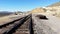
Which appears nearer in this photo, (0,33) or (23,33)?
(0,33)

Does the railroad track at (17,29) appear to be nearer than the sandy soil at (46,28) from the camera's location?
Yes

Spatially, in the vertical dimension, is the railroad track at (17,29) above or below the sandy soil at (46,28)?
above

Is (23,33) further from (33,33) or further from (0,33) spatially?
(0,33)

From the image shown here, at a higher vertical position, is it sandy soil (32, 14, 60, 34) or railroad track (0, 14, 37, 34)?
railroad track (0, 14, 37, 34)

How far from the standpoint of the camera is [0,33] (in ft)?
20.1

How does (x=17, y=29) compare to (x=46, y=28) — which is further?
(x=46, y=28)

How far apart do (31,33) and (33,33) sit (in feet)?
0.24

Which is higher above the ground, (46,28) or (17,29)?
(17,29)

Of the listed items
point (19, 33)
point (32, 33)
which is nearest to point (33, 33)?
point (32, 33)

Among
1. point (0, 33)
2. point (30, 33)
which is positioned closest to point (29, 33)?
point (30, 33)

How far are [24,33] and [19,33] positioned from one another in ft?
0.59

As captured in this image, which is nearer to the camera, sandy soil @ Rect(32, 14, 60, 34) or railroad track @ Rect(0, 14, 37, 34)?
railroad track @ Rect(0, 14, 37, 34)

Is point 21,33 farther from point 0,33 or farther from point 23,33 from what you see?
point 0,33

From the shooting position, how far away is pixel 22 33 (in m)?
6.52
